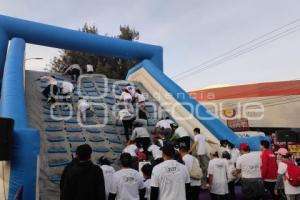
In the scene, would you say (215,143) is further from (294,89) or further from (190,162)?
(294,89)

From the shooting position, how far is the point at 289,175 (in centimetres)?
724

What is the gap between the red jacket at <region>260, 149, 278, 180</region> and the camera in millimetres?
7809

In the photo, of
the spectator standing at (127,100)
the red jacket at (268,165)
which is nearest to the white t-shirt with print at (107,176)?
the red jacket at (268,165)

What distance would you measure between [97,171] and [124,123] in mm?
5659

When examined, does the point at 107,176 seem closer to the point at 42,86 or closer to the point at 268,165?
the point at 268,165

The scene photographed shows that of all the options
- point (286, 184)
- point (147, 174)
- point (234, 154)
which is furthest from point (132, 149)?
point (286, 184)

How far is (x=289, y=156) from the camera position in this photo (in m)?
7.58

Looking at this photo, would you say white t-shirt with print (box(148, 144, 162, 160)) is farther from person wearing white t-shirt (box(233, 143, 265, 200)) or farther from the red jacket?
the red jacket

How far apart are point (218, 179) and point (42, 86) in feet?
22.9

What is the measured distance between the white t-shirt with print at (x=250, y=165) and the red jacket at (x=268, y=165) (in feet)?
1.40

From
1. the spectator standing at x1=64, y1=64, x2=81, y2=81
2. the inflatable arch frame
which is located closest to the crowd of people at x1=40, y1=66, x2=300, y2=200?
the inflatable arch frame

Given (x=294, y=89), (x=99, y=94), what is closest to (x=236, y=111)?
(x=294, y=89)

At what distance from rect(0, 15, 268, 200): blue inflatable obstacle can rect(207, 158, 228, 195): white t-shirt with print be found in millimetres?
2522

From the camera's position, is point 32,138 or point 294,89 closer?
point 32,138
